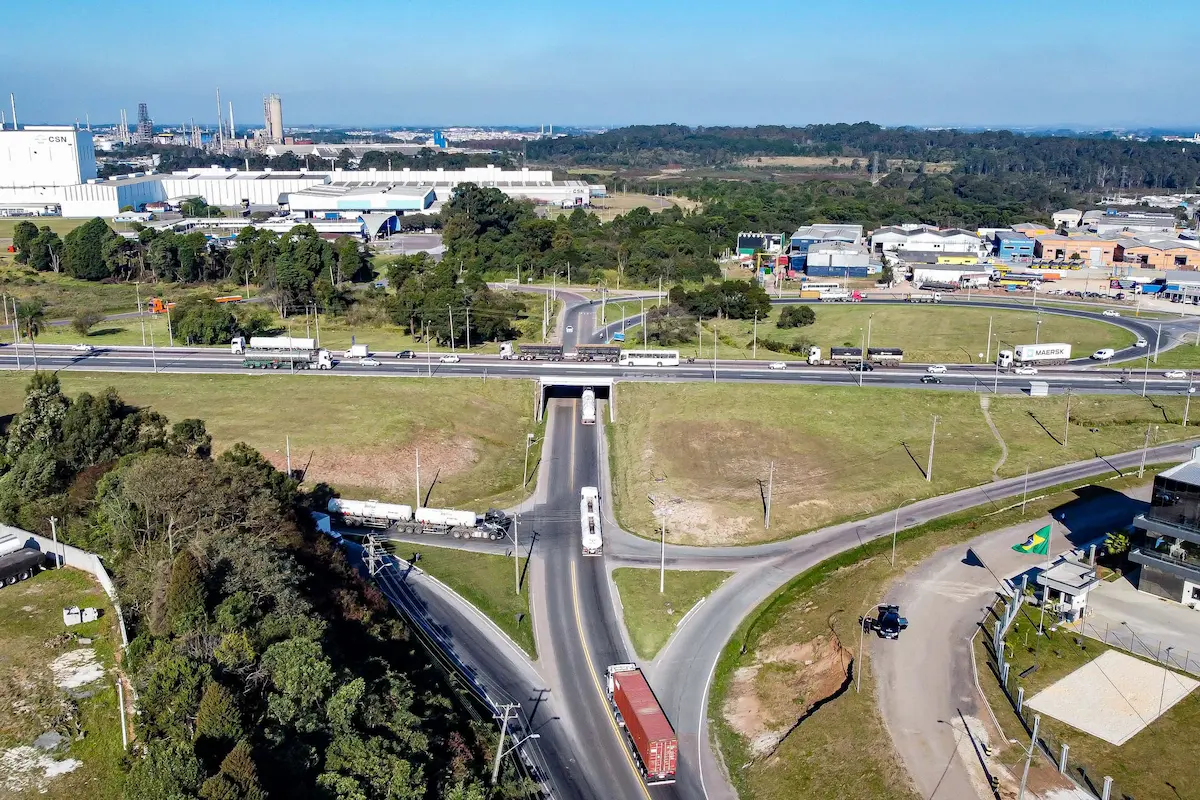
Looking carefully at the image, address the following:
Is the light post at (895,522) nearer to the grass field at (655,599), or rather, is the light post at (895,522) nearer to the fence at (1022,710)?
the fence at (1022,710)

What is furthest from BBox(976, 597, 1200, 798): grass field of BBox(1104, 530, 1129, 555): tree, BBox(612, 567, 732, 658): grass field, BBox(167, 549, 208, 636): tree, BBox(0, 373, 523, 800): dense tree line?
BBox(167, 549, 208, 636): tree

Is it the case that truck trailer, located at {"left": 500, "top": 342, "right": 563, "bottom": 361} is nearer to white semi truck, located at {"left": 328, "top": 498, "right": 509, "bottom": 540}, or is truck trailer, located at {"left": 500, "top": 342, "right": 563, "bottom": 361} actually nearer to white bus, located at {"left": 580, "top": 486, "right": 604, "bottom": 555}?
white bus, located at {"left": 580, "top": 486, "right": 604, "bottom": 555}

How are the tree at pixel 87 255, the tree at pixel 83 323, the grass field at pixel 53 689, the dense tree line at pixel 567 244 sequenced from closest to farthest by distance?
the grass field at pixel 53 689 < the tree at pixel 83 323 < the tree at pixel 87 255 < the dense tree line at pixel 567 244

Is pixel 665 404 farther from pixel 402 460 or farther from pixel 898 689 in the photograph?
pixel 898 689

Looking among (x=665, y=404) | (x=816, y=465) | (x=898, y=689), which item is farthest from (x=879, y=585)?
(x=665, y=404)

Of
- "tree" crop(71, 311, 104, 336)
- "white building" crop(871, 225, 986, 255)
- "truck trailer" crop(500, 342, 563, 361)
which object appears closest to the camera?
"truck trailer" crop(500, 342, 563, 361)

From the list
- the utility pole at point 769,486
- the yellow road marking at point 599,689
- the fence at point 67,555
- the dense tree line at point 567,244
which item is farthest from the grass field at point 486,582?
the dense tree line at point 567,244
